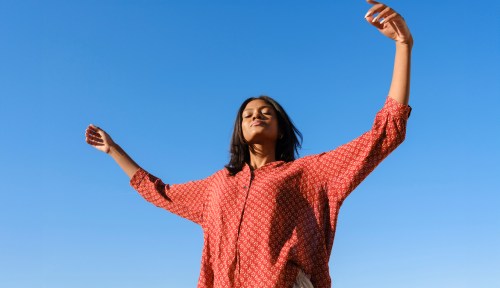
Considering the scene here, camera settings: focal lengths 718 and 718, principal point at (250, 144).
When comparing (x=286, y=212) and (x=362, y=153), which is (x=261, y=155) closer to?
(x=286, y=212)

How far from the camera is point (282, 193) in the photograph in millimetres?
5883

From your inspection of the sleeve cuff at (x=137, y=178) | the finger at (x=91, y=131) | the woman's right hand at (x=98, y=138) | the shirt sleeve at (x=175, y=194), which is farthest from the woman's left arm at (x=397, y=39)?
the finger at (x=91, y=131)

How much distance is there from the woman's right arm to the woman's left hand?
3119 millimetres

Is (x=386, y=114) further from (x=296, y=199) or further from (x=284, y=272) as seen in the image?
(x=284, y=272)

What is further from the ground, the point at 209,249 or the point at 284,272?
the point at 209,249

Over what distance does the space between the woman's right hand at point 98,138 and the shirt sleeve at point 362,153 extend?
7.91ft

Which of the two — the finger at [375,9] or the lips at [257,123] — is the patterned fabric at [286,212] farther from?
the finger at [375,9]

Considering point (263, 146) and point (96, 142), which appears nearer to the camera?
point (263, 146)

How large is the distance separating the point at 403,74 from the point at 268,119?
1.57 metres

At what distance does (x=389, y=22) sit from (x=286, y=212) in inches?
67.2

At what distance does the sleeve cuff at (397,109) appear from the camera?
542cm

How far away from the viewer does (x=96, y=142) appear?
7.52m

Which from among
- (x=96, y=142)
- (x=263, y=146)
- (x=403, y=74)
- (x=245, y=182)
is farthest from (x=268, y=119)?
(x=96, y=142)

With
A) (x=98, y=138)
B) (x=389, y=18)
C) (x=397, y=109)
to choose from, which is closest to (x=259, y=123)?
(x=397, y=109)
